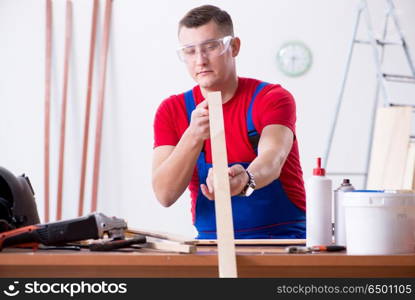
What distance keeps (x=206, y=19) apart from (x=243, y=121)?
35 cm

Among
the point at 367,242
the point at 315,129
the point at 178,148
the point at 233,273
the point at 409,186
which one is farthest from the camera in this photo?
the point at 315,129

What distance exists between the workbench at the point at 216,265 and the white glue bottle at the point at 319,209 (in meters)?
0.32

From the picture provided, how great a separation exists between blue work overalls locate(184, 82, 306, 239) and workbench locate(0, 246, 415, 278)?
0.77 metres

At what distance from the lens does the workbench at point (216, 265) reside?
4.84ft

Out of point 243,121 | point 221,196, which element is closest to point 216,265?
point 221,196

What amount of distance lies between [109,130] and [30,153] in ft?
2.01

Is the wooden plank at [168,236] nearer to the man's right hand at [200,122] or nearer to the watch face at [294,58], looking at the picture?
the man's right hand at [200,122]

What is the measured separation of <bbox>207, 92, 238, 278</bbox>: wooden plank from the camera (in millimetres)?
1449

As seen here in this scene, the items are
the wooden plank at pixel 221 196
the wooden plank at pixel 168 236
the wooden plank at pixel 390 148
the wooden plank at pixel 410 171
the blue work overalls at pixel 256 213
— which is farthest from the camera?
the wooden plank at pixel 390 148

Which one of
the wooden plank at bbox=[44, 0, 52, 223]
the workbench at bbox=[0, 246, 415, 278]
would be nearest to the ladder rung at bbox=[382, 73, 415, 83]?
the wooden plank at bbox=[44, 0, 52, 223]

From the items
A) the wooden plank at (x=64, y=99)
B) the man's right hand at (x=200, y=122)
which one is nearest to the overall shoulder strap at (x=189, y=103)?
the man's right hand at (x=200, y=122)

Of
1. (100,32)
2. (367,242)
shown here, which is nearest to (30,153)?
(100,32)

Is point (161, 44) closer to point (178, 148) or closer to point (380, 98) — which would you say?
point (380, 98)

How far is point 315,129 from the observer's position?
5.14 meters
